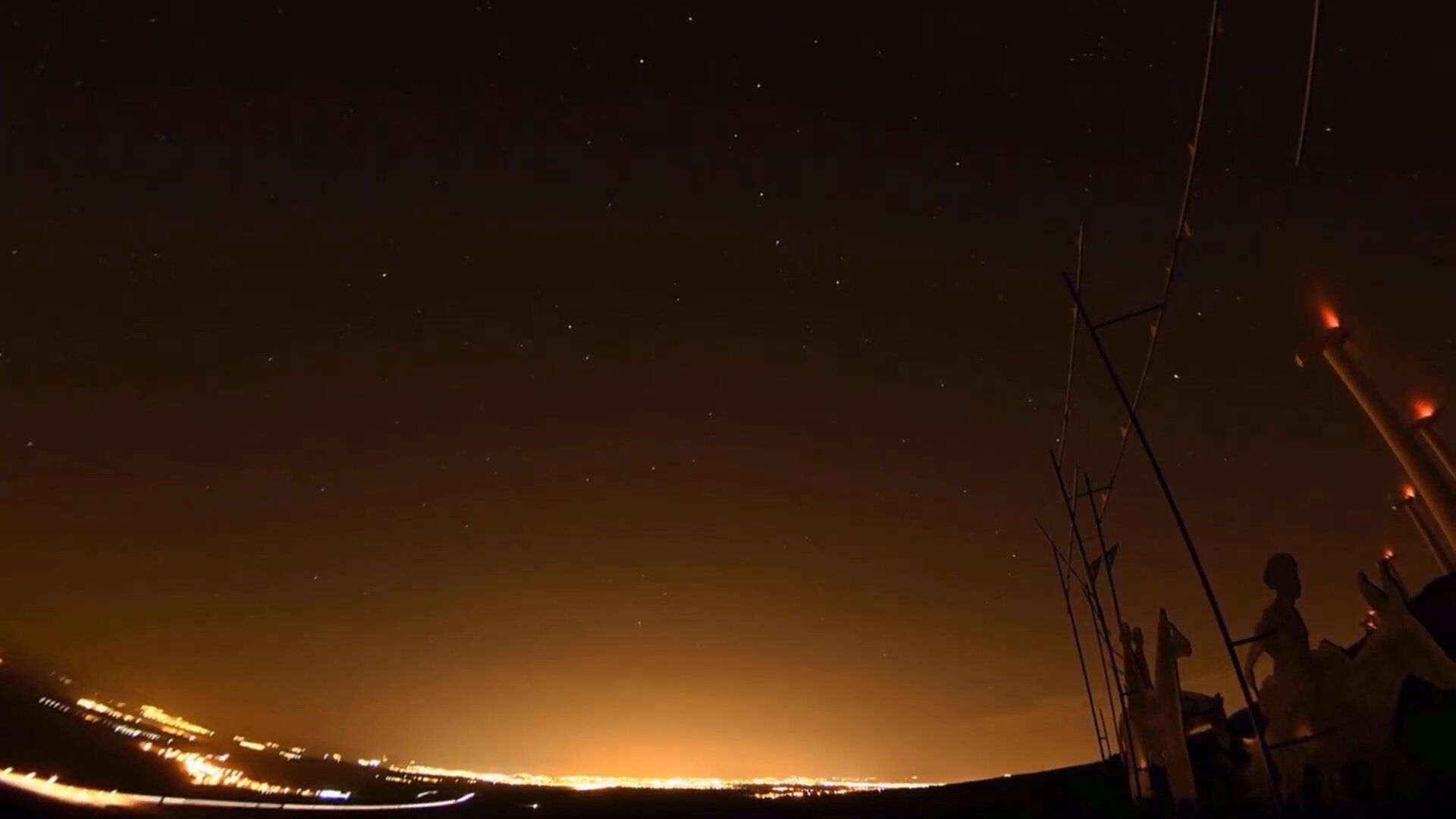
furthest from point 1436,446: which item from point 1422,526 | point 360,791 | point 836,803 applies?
point 360,791

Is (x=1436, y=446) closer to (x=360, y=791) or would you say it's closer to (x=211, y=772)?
(x=360, y=791)

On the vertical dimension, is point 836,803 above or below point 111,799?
below

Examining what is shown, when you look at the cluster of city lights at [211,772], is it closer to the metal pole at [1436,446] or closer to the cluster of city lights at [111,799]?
the cluster of city lights at [111,799]

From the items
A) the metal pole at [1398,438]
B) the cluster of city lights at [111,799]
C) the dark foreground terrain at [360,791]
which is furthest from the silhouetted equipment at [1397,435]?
the cluster of city lights at [111,799]

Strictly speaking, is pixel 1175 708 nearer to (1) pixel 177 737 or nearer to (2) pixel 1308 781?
(2) pixel 1308 781

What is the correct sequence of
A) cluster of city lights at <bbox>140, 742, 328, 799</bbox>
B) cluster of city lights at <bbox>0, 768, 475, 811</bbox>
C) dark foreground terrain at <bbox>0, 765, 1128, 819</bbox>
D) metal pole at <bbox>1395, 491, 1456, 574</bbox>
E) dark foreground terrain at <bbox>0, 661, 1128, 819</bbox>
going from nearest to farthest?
1. cluster of city lights at <bbox>0, 768, 475, 811</bbox>
2. dark foreground terrain at <bbox>0, 661, 1128, 819</bbox>
3. cluster of city lights at <bbox>140, 742, 328, 799</bbox>
4. dark foreground terrain at <bbox>0, 765, 1128, 819</bbox>
5. metal pole at <bbox>1395, 491, 1456, 574</bbox>

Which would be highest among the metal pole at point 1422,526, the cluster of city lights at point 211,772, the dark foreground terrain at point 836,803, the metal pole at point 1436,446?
the metal pole at point 1436,446

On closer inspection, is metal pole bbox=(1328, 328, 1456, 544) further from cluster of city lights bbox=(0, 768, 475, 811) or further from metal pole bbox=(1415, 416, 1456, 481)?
cluster of city lights bbox=(0, 768, 475, 811)

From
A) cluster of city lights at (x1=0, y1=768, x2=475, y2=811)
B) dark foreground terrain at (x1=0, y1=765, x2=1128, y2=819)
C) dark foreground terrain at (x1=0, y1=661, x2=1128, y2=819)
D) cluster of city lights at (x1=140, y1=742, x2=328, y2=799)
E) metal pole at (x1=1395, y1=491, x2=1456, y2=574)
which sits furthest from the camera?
metal pole at (x1=1395, y1=491, x2=1456, y2=574)

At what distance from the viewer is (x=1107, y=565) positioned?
9.78 metres

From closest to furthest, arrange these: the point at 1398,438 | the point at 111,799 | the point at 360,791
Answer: the point at 111,799 < the point at 360,791 < the point at 1398,438

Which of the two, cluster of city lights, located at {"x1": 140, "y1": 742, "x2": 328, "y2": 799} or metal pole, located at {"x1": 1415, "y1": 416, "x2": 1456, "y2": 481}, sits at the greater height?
metal pole, located at {"x1": 1415, "y1": 416, "x2": 1456, "y2": 481}

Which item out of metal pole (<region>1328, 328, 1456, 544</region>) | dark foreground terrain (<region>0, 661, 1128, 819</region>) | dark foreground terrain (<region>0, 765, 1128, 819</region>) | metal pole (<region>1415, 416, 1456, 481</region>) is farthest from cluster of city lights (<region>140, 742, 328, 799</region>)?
metal pole (<region>1415, 416, 1456, 481</region>)

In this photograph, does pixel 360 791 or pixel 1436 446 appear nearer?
pixel 360 791
